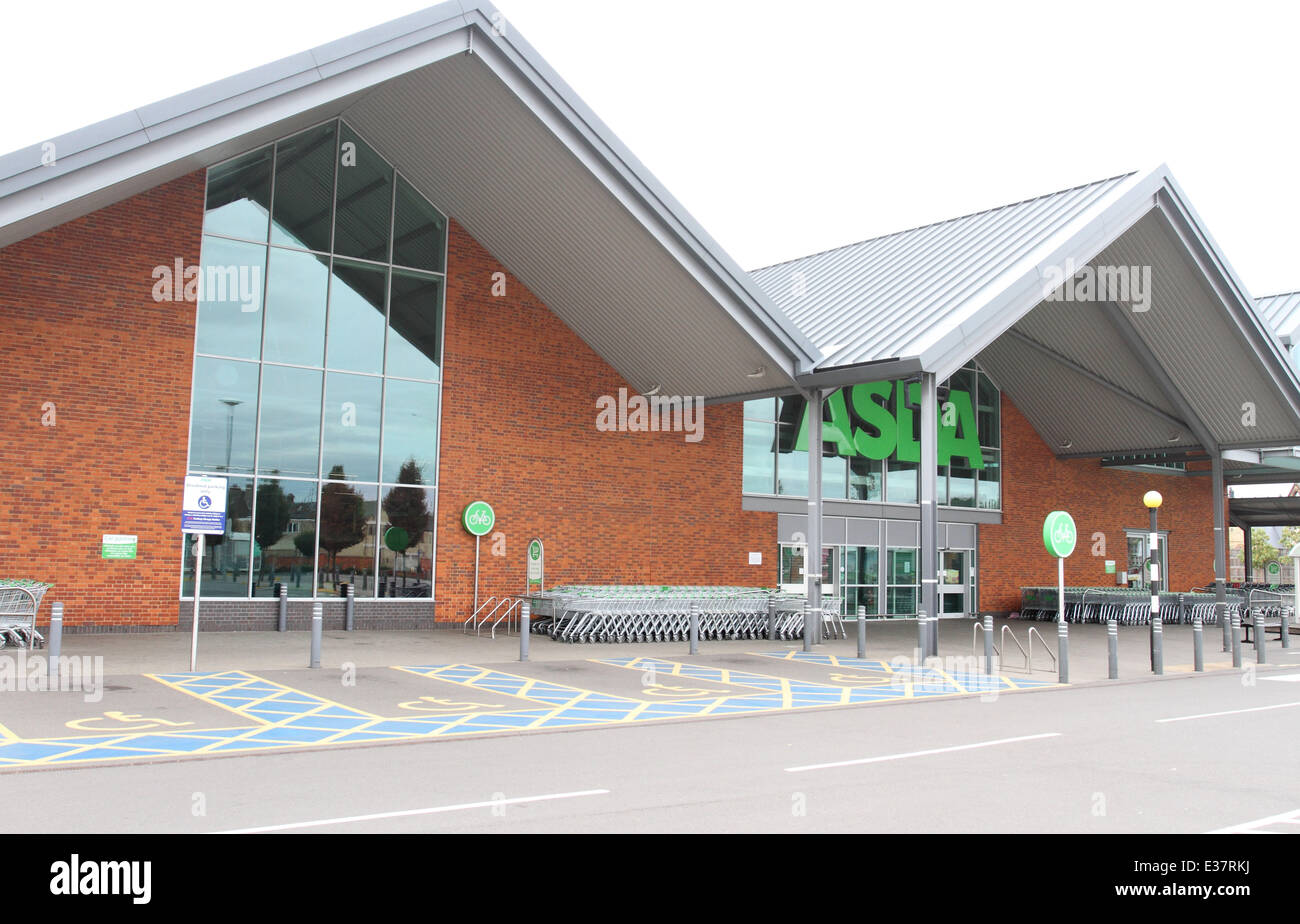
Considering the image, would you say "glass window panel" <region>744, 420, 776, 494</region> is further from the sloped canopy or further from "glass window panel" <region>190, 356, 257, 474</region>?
"glass window panel" <region>190, 356, 257, 474</region>

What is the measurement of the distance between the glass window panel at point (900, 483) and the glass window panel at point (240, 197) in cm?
1665

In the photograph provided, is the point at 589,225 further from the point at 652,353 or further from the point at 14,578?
the point at 14,578

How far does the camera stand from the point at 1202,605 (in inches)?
1266

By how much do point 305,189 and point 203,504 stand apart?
356 inches

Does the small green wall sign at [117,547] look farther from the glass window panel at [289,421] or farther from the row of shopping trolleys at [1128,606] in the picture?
the row of shopping trolleys at [1128,606]

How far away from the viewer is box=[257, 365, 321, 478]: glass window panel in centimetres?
1952

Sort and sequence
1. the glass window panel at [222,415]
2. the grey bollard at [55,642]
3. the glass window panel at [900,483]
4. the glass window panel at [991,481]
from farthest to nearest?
the glass window panel at [991,481], the glass window panel at [900,483], the glass window panel at [222,415], the grey bollard at [55,642]

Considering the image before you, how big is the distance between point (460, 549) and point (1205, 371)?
1895 cm

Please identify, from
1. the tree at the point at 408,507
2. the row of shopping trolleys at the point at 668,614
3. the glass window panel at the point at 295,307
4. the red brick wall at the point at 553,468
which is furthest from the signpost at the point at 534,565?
the glass window panel at the point at 295,307

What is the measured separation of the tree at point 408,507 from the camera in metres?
20.8

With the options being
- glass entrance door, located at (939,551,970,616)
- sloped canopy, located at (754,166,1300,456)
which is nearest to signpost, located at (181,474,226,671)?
sloped canopy, located at (754,166,1300,456)

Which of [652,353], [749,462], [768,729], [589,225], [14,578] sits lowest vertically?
[768,729]

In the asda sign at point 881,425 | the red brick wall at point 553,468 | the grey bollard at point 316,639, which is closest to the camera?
the grey bollard at point 316,639
